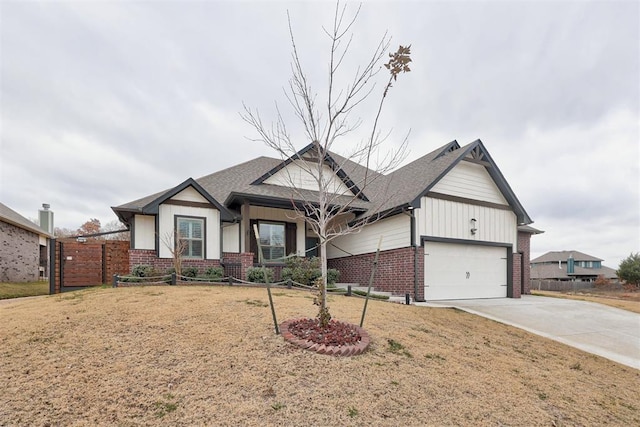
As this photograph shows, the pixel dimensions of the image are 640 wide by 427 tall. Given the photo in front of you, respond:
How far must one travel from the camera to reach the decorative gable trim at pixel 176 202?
11234 mm

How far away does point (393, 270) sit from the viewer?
1215 centimetres

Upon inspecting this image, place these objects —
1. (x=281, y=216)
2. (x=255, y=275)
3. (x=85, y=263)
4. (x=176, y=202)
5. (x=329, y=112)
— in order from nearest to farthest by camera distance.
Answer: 1. (x=329, y=112)
2. (x=255, y=275)
3. (x=85, y=263)
4. (x=176, y=202)
5. (x=281, y=216)

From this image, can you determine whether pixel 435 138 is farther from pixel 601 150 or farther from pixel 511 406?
pixel 511 406

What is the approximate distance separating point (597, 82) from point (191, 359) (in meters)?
17.3

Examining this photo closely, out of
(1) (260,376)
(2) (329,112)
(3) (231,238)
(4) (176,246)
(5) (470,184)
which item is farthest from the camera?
(3) (231,238)

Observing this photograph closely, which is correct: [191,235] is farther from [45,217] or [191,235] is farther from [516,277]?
[45,217]

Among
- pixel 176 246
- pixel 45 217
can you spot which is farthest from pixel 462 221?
pixel 45 217

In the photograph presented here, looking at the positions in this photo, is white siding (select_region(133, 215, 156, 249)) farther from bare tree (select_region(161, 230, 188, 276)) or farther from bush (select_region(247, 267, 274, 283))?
bush (select_region(247, 267, 274, 283))

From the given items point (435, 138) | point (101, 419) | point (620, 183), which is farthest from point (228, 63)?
point (620, 183)

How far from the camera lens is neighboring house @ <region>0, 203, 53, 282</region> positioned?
652 inches

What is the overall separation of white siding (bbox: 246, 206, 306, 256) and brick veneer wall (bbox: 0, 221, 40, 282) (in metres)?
13.8

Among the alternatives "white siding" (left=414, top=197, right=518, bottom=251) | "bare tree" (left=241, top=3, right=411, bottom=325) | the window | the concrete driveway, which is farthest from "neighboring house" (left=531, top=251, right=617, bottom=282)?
"bare tree" (left=241, top=3, right=411, bottom=325)

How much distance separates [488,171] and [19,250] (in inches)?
986

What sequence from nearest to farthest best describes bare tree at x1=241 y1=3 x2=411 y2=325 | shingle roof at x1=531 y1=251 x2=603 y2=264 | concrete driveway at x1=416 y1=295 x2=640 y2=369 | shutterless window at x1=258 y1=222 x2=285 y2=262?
bare tree at x1=241 y1=3 x2=411 y2=325 < concrete driveway at x1=416 y1=295 x2=640 y2=369 < shutterless window at x1=258 y1=222 x2=285 y2=262 < shingle roof at x1=531 y1=251 x2=603 y2=264
